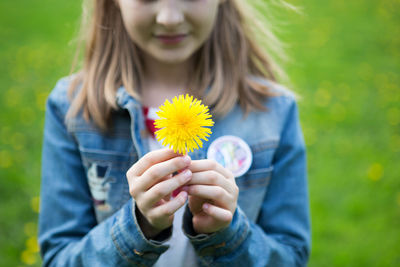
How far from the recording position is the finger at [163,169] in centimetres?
116

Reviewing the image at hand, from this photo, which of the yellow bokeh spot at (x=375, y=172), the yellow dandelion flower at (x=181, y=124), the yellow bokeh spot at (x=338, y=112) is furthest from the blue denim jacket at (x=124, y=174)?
the yellow bokeh spot at (x=338, y=112)

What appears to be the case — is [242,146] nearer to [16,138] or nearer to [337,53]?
[16,138]

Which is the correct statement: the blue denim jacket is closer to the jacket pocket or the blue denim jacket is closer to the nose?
the jacket pocket

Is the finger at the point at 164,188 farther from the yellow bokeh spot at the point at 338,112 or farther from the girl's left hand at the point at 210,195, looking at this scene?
the yellow bokeh spot at the point at 338,112

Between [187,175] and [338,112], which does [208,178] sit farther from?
[338,112]

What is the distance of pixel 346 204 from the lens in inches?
134

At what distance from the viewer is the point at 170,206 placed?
47.8 inches

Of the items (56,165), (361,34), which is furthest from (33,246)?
(361,34)

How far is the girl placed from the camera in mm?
1511

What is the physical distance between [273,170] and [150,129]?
56cm

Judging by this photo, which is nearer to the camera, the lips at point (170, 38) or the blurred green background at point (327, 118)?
the lips at point (170, 38)

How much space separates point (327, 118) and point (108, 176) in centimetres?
334

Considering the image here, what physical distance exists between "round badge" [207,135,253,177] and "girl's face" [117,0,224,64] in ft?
1.25

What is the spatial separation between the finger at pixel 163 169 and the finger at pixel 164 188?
0.02 metres
